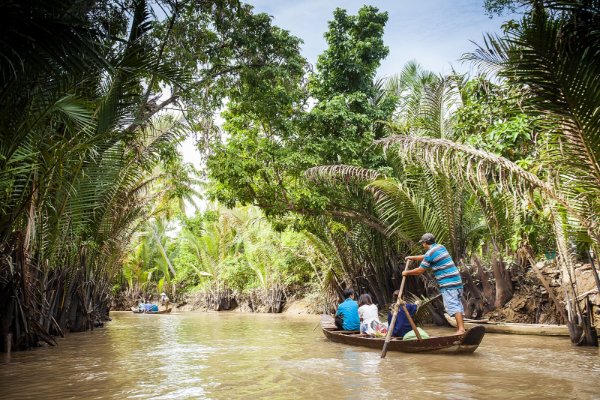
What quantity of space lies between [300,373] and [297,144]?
819 cm

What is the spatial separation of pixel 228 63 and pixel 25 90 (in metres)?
6.15

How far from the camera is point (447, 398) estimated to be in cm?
470

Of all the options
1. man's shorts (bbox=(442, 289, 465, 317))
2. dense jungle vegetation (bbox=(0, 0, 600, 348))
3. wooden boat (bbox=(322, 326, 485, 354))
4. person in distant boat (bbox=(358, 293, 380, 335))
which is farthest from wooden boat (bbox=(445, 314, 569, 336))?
wooden boat (bbox=(322, 326, 485, 354))

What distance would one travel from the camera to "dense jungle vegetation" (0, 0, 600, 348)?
5406mm

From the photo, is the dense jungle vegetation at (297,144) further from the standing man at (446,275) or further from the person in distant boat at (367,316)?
the person in distant boat at (367,316)

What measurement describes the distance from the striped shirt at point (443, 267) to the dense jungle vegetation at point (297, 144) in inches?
52.3

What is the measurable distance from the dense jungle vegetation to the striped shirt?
4.36 ft

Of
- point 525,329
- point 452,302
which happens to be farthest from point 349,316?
point 525,329

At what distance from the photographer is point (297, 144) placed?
536 inches

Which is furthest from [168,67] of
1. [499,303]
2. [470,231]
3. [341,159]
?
[499,303]

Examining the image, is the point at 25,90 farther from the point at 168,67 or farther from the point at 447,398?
the point at 447,398

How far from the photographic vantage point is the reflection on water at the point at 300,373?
5117 millimetres

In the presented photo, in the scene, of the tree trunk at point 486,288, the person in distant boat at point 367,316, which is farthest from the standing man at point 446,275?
the tree trunk at point 486,288

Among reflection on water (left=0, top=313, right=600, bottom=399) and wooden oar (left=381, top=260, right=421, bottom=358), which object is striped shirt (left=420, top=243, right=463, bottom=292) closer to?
wooden oar (left=381, top=260, right=421, bottom=358)
